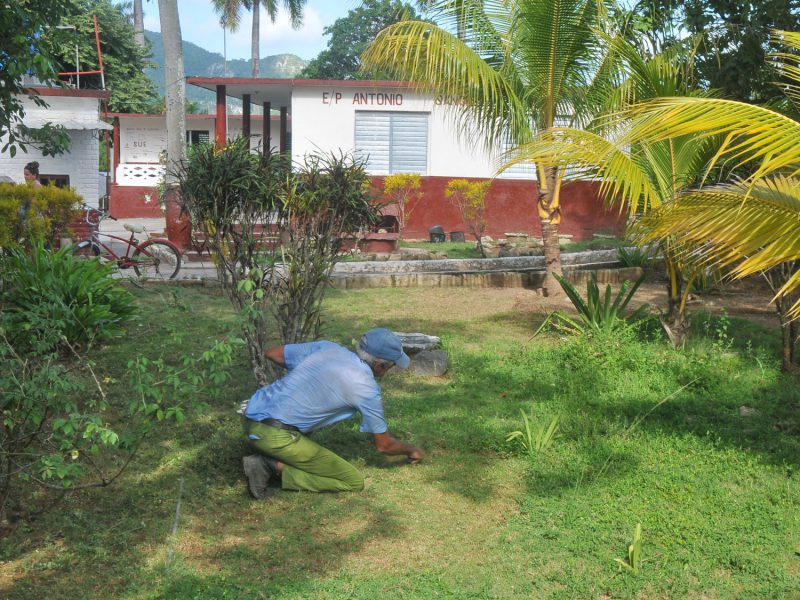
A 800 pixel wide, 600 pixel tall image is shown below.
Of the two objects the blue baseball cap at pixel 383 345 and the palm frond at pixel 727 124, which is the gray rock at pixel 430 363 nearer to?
the blue baseball cap at pixel 383 345

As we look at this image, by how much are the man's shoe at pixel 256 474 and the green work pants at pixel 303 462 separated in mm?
66

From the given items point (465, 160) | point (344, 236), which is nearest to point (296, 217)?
point (344, 236)

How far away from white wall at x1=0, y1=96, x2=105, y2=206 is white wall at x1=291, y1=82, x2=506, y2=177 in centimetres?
588

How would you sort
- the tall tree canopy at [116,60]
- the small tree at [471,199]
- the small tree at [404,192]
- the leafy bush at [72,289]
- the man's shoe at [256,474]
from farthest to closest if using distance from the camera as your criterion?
the tall tree canopy at [116,60] < the small tree at [404,192] < the small tree at [471,199] < the leafy bush at [72,289] < the man's shoe at [256,474]

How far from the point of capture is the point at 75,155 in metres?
23.0

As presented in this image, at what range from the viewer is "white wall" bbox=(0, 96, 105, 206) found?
22562 mm

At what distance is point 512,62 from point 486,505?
22.5 ft

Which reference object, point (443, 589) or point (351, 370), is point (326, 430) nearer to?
point (351, 370)

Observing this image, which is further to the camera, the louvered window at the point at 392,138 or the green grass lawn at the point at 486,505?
the louvered window at the point at 392,138

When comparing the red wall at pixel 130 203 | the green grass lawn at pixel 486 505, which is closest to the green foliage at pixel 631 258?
the green grass lawn at pixel 486 505

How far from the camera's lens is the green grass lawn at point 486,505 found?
4.48 metres

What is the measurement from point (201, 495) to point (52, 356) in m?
1.27

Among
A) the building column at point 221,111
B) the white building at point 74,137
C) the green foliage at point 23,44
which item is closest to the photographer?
the green foliage at point 23,44

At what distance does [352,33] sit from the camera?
64.7m
